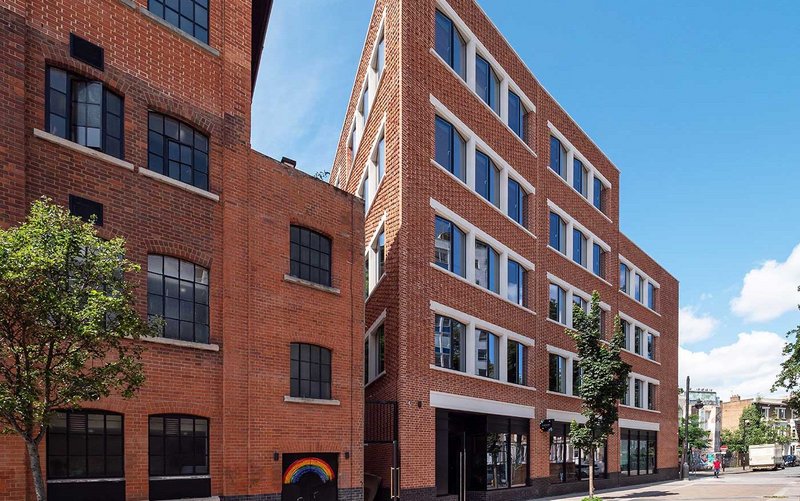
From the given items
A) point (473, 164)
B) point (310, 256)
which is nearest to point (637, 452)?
point (473, 164)

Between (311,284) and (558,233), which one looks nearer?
(311,284)

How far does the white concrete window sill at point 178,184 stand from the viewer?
14.6m

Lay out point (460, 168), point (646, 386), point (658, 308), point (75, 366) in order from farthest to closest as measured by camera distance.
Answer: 1. point (658, 308)
2. point (646, 386)
3. point (460, 168)
4. point (75, 366)

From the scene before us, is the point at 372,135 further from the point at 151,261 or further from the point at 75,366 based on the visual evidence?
the point at 75,366

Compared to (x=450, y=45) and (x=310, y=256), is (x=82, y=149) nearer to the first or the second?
(x=310, y=256)

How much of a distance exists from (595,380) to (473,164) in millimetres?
8978

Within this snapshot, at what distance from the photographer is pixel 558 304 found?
3328 cm

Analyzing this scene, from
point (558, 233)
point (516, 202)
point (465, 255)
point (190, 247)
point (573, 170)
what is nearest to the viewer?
point (190, 247)

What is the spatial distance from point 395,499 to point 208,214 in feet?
33.3

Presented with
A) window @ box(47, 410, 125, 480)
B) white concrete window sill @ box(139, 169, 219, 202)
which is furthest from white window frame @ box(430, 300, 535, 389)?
window @ box(47, 410, 125, 480)

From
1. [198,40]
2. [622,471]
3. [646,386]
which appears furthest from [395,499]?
[646,386]

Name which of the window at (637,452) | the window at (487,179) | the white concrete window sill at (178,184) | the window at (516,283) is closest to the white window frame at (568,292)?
the window at (516,283)

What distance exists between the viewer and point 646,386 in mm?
45031

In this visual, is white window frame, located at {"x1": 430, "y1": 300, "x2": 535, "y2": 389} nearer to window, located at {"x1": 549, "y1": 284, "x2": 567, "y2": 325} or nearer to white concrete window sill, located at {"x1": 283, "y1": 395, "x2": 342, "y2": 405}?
window, located at {"x1": 549, "y1": 284, "x2": 567, "y2": 325}
